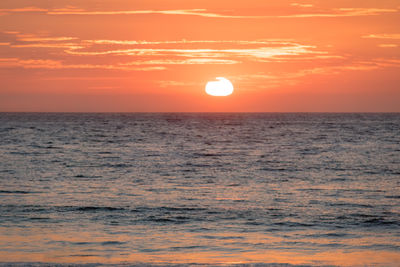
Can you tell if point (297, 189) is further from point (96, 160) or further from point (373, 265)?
point (96, 160)

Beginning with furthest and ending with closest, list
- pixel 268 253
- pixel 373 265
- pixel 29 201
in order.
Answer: pixel 29 201
pixel 268 253
pixel 373 265

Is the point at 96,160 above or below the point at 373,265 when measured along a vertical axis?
above

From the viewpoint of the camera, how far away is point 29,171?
103 ft

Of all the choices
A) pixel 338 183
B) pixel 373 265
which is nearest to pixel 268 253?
pixel 373 265

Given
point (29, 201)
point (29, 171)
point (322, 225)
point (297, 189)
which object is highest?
point (29, 171)

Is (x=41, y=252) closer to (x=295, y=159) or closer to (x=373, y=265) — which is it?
(x=373, y=265)

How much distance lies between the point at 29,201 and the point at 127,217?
515cm

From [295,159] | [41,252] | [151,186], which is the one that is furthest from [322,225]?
[295,159]

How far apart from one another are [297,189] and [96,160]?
18837mm

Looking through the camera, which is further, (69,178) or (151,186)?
(69,178)

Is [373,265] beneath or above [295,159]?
beneath

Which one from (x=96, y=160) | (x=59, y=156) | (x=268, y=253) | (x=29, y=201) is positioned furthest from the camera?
(x=59, y=156)

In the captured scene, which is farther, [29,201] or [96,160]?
[96,160]

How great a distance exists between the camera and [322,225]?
679 inches
